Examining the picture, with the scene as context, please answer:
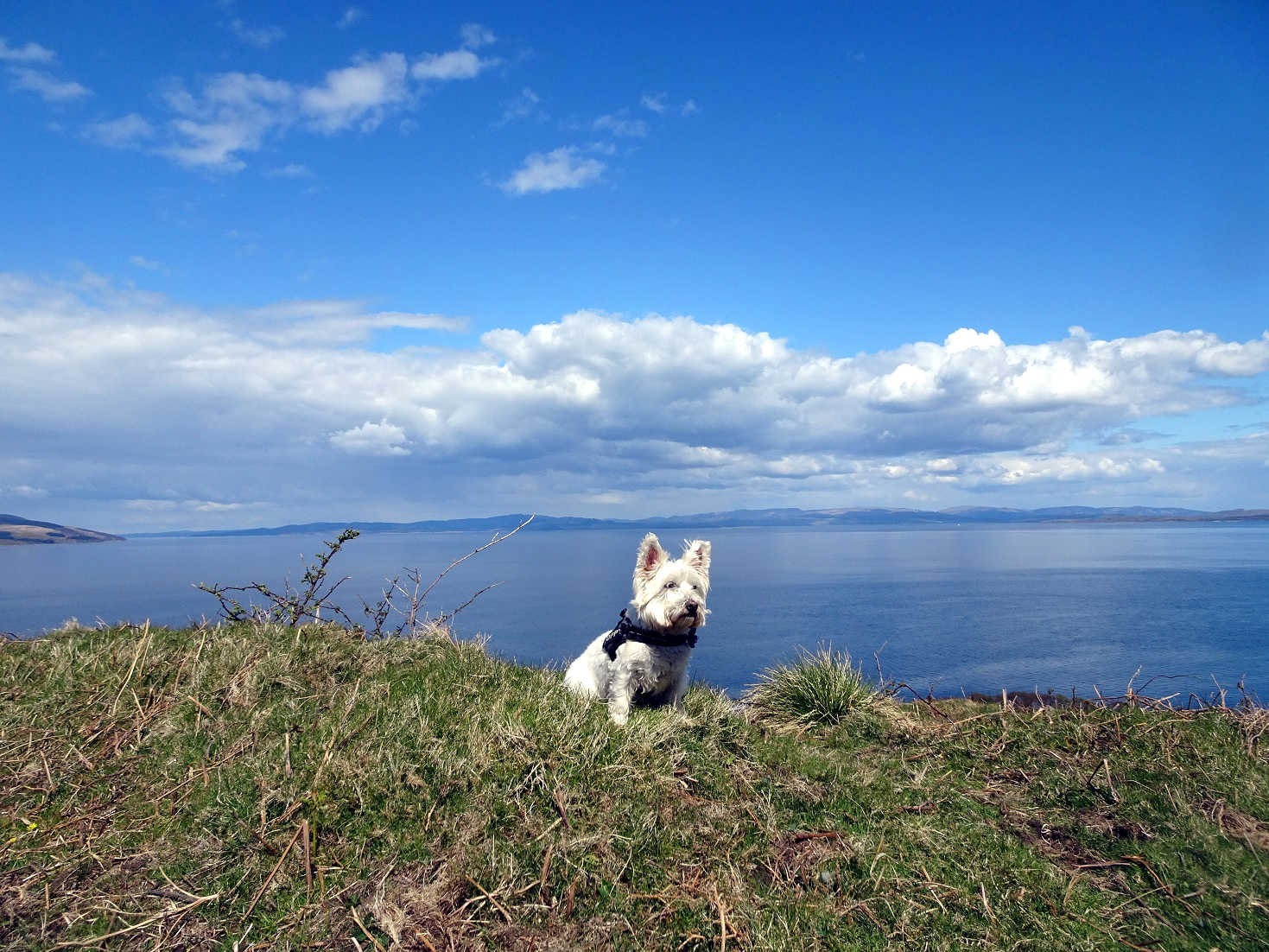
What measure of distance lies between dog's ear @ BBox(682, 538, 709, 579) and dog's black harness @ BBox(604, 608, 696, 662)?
65 cm

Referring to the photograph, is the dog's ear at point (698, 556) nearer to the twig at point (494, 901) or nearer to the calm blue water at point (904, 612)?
the twig at point (494, 901)

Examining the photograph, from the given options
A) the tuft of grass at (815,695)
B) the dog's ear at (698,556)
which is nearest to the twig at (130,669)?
the dog's ear at (698,556)

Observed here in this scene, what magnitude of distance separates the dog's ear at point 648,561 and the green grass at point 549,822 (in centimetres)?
143

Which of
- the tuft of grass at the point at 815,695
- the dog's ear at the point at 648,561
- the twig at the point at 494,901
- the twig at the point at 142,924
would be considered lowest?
the tuft of grass at the point at 815,695

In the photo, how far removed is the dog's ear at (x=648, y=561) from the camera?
738 centimetres

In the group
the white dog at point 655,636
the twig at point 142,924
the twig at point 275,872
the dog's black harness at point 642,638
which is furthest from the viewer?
the dog's black harness at point 642,638

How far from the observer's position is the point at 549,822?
16.1ft

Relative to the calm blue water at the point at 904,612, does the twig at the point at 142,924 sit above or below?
above

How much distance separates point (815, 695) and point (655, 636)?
2.83 meters

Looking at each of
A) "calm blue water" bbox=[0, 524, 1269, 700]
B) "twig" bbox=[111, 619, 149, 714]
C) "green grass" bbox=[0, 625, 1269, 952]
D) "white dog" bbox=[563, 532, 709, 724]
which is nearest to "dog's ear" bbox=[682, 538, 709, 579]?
"white dog" bbox=[563, 532, 709, 724]

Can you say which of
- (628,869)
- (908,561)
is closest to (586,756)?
(628,869)

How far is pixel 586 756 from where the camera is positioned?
5512 mm

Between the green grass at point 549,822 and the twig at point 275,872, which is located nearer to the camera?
the twig at point 275,872

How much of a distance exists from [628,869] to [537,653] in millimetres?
29782
